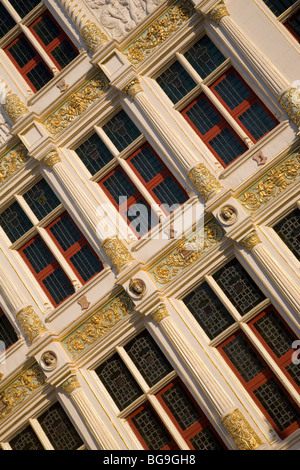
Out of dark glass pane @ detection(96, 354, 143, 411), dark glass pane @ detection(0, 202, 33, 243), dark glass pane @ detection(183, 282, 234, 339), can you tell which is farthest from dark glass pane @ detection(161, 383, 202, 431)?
dark glass pane @ detection(0, 202, 33, 243)

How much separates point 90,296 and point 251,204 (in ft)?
15.9

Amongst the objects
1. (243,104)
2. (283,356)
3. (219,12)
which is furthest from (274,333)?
(219,12)

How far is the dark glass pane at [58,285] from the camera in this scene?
61.8 ft

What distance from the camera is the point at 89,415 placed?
684 inches

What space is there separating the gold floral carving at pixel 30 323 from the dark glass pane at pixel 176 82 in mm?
6818

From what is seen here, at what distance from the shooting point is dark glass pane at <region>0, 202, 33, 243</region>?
1986cm

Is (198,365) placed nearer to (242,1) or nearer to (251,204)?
(251,204)

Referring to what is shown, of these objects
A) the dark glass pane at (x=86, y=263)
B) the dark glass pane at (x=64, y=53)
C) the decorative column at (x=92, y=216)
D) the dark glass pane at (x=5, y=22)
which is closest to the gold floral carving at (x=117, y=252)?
the decorative column at (x=92, y=216)

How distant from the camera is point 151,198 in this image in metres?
18.1

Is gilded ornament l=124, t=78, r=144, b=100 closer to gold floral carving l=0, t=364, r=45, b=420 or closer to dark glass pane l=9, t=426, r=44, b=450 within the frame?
gold floral carving l=0, t=364, r=45, b=420

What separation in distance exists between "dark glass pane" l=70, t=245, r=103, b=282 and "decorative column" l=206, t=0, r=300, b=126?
→ 629 cm

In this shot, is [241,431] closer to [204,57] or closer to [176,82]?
[176,82]
